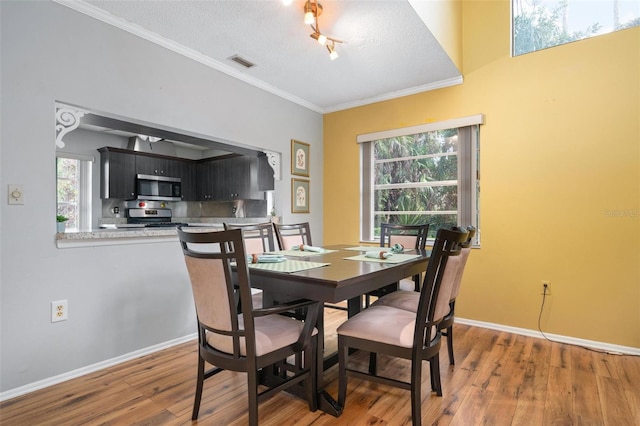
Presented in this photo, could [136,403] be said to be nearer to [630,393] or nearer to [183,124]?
[183,124]

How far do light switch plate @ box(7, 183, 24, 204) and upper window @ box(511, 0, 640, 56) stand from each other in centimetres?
400

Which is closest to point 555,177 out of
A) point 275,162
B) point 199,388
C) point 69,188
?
point 275,162

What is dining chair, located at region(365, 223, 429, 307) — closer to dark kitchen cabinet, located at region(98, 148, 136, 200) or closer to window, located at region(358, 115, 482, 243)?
window, located at region(358, 115, 482, 243)

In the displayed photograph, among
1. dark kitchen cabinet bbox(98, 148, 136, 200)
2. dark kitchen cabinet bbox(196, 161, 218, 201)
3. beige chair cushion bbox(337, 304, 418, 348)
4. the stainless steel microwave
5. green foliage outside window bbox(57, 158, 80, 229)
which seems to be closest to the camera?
beige chair cushion bbox(337, 304, 418, 348)

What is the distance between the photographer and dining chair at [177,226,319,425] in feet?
4.67

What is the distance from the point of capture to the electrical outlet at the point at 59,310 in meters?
2.10

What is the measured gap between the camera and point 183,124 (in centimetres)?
284

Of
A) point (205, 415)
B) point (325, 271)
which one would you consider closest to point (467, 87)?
point (325, 271)

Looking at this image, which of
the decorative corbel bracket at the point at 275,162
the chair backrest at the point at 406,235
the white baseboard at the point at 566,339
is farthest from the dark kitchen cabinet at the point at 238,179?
the white baseboard at the point at 566,339

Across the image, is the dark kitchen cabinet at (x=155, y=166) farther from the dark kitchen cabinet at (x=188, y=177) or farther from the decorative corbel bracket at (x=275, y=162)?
the decorative corbel bracket at (x=275, y=162)

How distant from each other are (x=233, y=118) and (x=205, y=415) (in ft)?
8.26

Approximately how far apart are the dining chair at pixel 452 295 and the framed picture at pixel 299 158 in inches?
83.7

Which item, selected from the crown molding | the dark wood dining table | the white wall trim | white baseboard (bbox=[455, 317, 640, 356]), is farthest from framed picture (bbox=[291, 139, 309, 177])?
white baseboard (bbox=[455, 317, 640, 356])

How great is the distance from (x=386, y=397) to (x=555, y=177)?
2.34 meters
